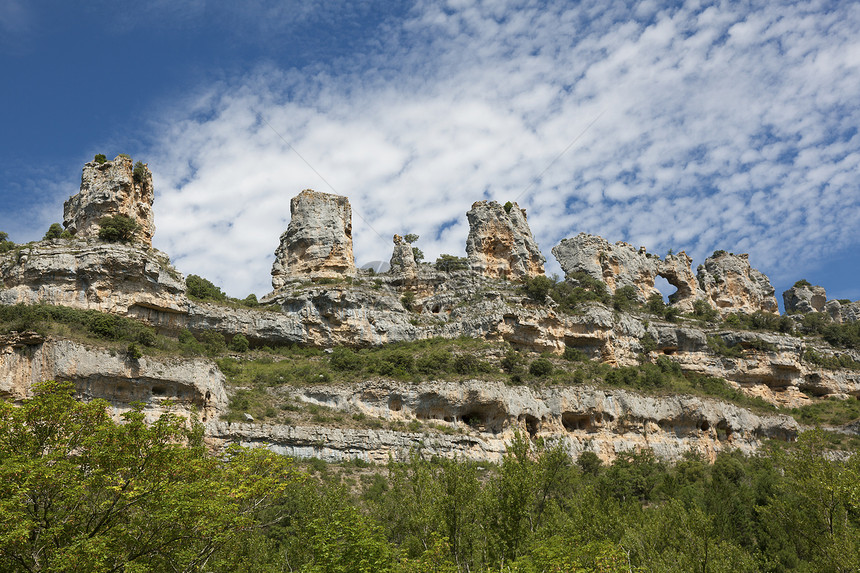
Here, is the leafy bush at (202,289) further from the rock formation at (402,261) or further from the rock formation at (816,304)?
the rock formation at (816,304)

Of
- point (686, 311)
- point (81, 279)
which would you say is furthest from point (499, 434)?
point (686, 311)

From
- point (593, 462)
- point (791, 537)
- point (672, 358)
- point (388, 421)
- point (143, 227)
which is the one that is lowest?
point (791, 537)

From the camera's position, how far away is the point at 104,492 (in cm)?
2131

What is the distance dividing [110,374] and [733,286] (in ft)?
297

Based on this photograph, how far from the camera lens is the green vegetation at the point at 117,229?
187ft

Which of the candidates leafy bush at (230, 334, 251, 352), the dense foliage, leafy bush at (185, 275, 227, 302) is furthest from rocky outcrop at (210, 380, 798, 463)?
leafy bush at (185, 275, 227, 302)

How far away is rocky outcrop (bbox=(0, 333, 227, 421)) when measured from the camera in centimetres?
4169

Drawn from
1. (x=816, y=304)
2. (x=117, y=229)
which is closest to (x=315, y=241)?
(x=117, y=229)

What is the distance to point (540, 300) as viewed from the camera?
73.4 m

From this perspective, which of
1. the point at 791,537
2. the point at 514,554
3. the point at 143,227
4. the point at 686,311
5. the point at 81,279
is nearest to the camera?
the point at 514,554

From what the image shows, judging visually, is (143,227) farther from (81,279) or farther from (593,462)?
(593,462)

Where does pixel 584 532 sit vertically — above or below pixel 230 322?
below

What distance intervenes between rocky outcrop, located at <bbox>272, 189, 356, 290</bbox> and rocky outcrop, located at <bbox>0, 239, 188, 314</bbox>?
2042cm

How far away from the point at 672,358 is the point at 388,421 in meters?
39.5
